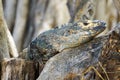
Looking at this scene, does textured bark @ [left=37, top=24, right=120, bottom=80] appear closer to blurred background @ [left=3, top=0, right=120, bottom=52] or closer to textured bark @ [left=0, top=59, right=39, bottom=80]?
textured bark @ [left=0, top=59, right=39, bottom=80]

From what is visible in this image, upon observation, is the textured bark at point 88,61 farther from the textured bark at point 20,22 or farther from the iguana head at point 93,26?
the textured bark at point 20,22

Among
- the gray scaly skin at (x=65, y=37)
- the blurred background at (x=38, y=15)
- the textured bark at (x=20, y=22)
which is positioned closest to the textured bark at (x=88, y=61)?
the gray scaly skin at (x=65, y=37)

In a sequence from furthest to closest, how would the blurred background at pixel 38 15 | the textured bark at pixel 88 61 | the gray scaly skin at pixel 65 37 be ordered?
the blurred background at pixel 38 15
the gray scaly skin at pixel 65 37
the textured bark at pixel 88 61

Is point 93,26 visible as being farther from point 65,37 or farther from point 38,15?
point 38,15

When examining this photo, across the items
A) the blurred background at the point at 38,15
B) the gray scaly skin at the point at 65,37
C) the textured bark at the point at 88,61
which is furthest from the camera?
the blurred background at the point at 38,15

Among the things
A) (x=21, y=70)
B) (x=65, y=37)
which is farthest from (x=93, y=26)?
(x=21, y=70)

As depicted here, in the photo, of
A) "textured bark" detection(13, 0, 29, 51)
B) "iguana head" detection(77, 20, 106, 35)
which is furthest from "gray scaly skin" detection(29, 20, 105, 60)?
"textured bark" detection(13, 0, 29, 51)
